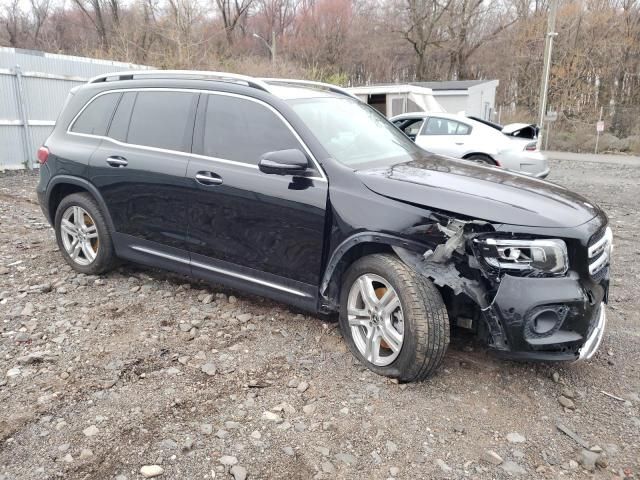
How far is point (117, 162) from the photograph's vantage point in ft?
14.5

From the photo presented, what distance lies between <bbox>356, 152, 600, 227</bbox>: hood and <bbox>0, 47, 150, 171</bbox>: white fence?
1055 cm

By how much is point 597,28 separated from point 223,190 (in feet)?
100

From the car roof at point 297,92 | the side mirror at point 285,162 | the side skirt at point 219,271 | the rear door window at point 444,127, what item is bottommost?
the side skirt at point 219,271

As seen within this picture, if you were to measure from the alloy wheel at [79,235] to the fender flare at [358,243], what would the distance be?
2385mm

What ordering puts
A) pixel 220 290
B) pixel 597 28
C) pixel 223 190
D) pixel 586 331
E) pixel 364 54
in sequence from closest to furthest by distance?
pixel 586 331, pixel 223 190, pixel 220 290, pixel 597 28, pixel 364 54

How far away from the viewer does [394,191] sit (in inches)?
126

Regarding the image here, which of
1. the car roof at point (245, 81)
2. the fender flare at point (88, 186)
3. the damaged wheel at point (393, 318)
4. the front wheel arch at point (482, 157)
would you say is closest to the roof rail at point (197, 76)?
the car roof at point (245, 81)

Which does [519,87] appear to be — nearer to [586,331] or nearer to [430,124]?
[430,124]

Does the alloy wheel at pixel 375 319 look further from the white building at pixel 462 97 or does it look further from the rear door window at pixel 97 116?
the white building at pixel 462 97

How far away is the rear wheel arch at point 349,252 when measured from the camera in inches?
124

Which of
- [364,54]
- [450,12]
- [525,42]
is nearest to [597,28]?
[525,42]

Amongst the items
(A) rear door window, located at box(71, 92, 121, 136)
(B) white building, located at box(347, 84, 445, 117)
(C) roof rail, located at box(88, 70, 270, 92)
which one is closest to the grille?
(C) roof rail, located at box(88, 70, 270, 92)

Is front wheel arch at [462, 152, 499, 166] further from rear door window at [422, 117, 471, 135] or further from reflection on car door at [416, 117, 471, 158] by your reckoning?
rear door window at [422, 117, 471, 135]

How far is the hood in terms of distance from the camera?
2955 millimetres
